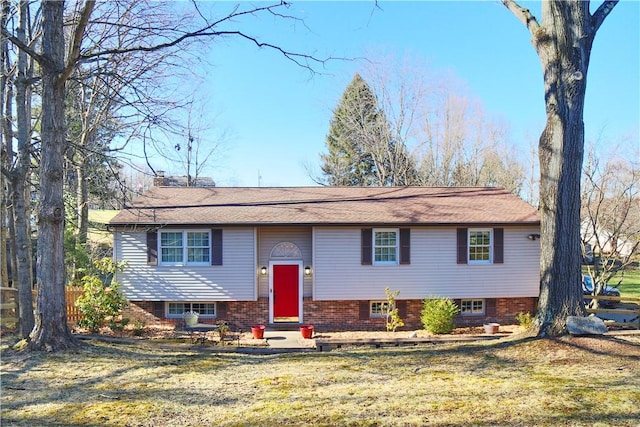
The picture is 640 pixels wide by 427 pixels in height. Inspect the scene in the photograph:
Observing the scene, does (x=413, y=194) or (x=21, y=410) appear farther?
(x=413, y=194)

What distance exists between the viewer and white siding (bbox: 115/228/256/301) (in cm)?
1348

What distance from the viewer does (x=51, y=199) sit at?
300 inches

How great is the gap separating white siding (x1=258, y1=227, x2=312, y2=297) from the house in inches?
1.3

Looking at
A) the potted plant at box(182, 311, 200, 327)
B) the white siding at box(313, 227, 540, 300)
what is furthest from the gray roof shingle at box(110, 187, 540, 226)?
the potted plant at box(182, 311, 200, 327)

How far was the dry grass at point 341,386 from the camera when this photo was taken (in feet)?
14.1

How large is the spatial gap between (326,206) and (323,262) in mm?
2109

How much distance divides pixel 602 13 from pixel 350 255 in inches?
351

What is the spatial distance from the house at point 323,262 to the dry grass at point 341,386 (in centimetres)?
600

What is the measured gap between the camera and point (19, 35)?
31.3 feet

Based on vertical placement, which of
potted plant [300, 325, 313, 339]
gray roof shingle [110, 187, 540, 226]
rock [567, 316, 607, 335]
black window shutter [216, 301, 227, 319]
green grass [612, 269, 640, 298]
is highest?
gray roof shingle [110, 187, 540, 226]

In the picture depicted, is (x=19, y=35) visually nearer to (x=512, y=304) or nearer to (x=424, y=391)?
(x=424, y=391)

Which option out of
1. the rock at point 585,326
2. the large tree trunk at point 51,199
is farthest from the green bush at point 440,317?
the large tree trunk at point 51,199

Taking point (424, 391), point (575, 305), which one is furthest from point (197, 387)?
point (575, 305)

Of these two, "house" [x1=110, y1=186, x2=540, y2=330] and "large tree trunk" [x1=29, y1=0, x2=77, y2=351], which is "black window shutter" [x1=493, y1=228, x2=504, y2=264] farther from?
"large tree trunk" [x1=29, y1=0, x2=77, y2=351]
